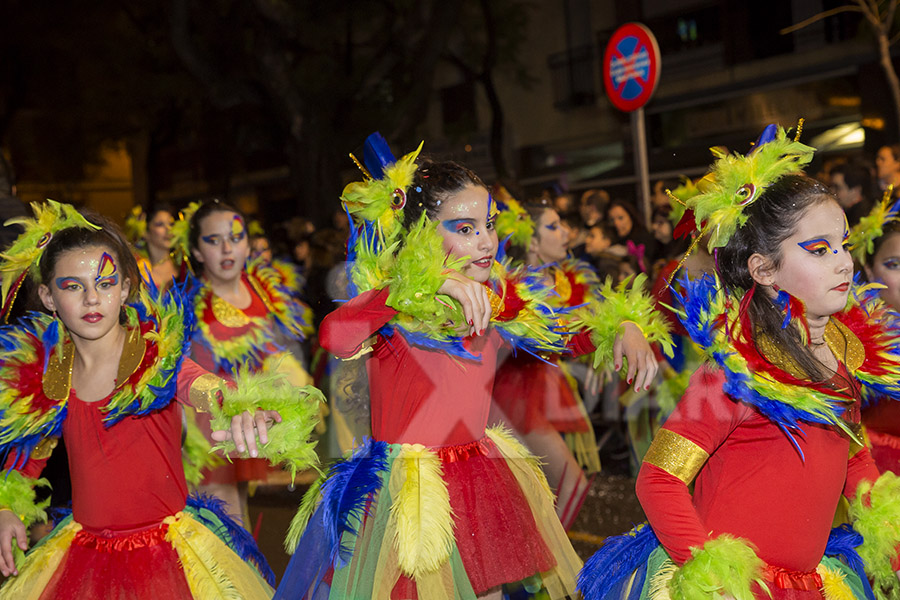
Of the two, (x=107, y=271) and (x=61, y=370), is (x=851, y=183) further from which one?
(x=61, y=370)

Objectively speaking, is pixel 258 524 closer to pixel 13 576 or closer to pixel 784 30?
pixel 13 576

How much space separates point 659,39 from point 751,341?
898 cm

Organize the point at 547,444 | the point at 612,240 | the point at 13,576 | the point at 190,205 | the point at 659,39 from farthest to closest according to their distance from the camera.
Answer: the point at 659,39
the point at 612,240
the point at 190,205
the point at 547,444
the point at 13,576

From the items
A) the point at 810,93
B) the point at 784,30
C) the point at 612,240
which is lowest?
the point at 612,240

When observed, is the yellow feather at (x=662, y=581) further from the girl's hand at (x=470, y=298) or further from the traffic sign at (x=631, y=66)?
the traffic sign at (x=631, y=66)

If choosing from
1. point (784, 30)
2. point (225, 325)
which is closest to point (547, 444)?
point (225, 325)

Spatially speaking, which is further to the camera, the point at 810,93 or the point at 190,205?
the point at 810,93

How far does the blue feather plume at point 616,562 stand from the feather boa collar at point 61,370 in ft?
4.49

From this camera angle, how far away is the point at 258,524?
428cm

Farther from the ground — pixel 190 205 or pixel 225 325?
pixel 190 205

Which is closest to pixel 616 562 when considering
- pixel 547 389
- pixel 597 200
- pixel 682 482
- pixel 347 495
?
pixel 682 482

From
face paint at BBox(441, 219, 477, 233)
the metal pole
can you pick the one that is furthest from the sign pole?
face paint at BBox(441, 219, 477, 233)

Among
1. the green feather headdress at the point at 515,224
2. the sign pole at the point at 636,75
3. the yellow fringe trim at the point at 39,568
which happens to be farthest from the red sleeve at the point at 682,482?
the sign pole at the point at 636,75

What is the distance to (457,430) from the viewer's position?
8.97 ft
